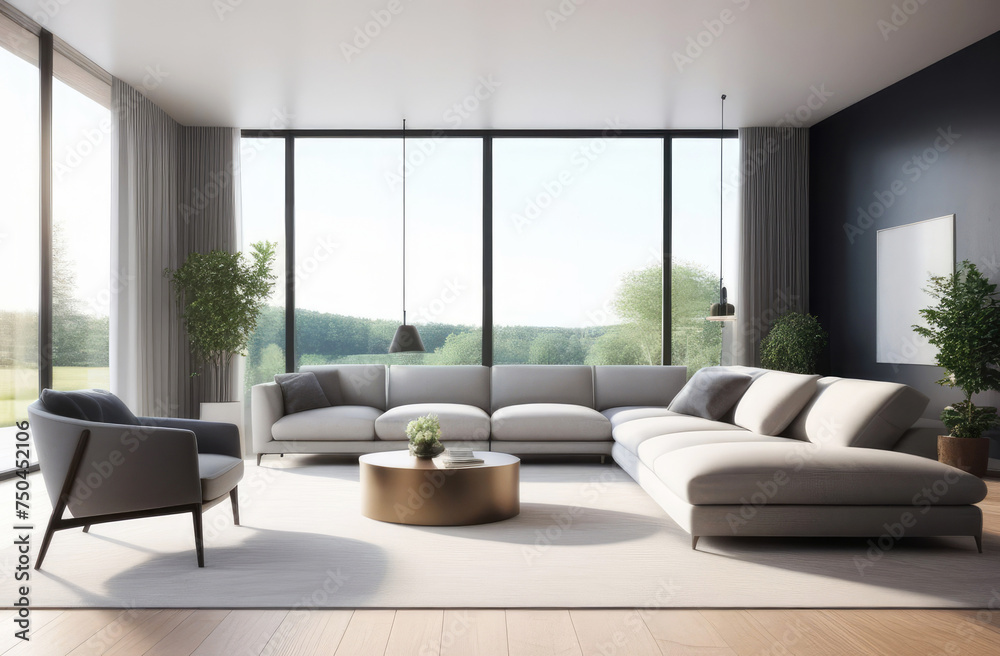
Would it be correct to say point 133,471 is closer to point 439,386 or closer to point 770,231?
point 439,386

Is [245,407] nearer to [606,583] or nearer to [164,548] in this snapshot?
[164,548]

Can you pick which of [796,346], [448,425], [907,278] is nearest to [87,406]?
[448,425]

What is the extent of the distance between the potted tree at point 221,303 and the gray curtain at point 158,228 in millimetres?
311

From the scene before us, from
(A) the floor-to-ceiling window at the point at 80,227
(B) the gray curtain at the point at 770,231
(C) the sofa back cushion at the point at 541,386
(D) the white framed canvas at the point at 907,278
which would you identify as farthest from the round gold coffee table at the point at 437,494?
(B) the gray curtain at the point at 770,231

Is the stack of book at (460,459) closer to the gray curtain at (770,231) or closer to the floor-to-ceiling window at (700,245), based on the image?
the floor-to-ceiling window at (700,245)

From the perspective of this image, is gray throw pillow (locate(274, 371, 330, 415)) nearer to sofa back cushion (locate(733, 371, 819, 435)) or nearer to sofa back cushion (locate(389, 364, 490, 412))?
sofa back cushion (locate(389, 364, 490, 412))

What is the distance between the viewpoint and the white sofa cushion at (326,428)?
5418mm

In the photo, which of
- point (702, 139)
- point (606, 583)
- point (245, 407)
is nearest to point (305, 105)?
point (245, 407)

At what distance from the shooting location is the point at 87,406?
3.21 m

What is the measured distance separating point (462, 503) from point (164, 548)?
1389 millimetres

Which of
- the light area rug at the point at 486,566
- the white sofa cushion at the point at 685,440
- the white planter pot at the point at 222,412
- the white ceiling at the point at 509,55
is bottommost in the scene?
the light area rug at the point at 486,566

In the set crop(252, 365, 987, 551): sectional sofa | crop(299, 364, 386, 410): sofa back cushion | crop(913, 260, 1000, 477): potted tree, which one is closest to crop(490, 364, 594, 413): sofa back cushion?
crop(252, 365, 987, 551): sectional sofa

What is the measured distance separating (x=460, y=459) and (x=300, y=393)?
2.40 meters

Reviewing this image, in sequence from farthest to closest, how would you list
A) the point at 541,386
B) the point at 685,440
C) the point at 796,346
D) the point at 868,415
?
the point at 796,346 < the point at 541,386 < the point at 685,440 < the point at 868,415
